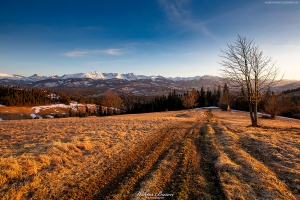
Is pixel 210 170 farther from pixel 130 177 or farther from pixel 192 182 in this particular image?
pixel 130 177

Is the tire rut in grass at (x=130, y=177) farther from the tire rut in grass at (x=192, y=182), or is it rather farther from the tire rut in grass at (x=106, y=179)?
the tire rut in grass at (x=192, y=182)

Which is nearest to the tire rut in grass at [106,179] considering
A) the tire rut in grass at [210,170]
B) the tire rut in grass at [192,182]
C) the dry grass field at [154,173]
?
the dry grass field at [154,173]

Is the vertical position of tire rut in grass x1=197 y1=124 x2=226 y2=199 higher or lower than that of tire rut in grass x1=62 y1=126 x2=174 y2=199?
higher

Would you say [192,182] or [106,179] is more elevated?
[192,182]

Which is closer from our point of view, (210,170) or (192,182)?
(192,182)

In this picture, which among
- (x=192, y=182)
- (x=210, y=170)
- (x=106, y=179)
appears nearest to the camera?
(x=192, y=182)

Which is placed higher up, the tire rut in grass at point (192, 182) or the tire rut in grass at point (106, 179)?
the tire rut in grass at point (192, 182)

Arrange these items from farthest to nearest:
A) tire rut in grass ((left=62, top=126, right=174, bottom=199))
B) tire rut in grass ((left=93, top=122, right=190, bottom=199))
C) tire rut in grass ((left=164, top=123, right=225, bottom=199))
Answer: tire rut in grass ((left=62, top=126, right=174, bottom=199))
tire rut in grass ((left=93, top=122, right=190, bottom=199))
tire rut in grass ((left=164, top=123, right=225, bottom=199))

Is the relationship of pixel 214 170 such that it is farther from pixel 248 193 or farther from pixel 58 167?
pixel 58 167

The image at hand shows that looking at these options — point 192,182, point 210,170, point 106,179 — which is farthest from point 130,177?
point 210,170

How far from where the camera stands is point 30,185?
23.4ft

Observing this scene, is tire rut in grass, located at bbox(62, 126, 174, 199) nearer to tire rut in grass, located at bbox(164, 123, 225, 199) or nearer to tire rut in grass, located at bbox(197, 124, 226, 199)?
tire rut in grass, located at bbox(164, 123, 225, 199)

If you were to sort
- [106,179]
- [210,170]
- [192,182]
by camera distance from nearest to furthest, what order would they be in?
1. [192,182]
2. [106,179]
3. [210,170]

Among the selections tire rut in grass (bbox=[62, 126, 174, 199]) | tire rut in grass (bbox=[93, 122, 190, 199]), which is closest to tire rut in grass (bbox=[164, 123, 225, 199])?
tire rut in grass (bbox=[93, 122, 190, 199])
